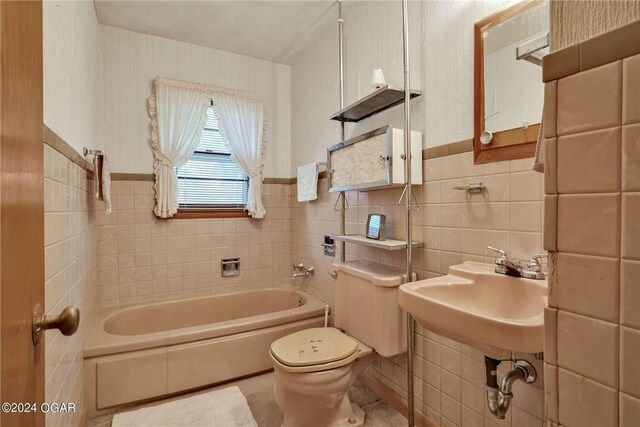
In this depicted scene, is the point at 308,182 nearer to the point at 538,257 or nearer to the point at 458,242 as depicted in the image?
the point at 458,242

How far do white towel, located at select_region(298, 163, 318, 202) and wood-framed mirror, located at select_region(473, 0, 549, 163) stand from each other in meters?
1.31

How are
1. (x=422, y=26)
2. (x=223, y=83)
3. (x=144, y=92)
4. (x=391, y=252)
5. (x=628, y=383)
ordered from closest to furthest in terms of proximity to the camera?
(x=628, y=383)
(x=422, y=26)
(x=391, y=252)
(x=144, y=92)
(x=223, y=83)

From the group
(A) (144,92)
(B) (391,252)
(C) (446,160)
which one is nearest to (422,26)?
(C) (446,160)

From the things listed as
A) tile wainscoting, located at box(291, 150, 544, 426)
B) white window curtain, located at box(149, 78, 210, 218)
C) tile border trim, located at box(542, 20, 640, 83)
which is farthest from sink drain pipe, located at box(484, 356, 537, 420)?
white window curtain, located at box(149, 78, 210, 218)

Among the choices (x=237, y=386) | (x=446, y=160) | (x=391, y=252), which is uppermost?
(x=446, y=160)

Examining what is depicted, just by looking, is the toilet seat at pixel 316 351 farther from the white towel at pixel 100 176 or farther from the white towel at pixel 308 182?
the white towel at pixel 100 176

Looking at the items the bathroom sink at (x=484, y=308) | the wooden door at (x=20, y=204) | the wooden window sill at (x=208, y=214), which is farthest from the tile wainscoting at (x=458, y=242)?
the wooden door at (x=20, y=204)

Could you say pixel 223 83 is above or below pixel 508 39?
above

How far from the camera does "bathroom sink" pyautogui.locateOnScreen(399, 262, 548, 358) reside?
87cm

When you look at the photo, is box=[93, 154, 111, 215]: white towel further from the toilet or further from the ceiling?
the toilet

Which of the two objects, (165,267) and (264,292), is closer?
(165,267)

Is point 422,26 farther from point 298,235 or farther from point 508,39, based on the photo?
point 298,235

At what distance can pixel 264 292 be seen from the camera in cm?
292

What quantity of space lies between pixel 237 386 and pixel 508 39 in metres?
2.41
